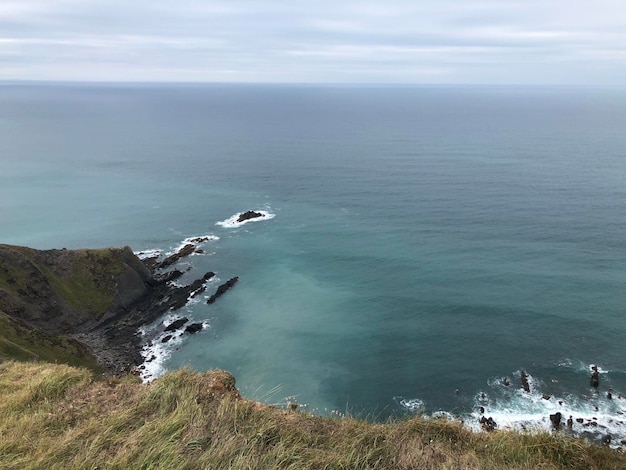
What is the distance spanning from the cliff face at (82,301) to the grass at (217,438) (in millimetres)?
35199

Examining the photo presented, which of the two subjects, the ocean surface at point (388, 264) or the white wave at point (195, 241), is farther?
the white wave at point (195, 241)

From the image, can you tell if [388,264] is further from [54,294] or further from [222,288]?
[54,294]

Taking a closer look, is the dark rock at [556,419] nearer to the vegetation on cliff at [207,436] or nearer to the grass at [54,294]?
the vegetation on cliff at [207,436]

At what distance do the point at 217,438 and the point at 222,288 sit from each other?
2120 inches

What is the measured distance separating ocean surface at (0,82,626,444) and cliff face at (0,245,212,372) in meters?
4.23

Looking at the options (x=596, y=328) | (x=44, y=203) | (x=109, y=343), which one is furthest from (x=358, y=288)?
(x=44, y=203)

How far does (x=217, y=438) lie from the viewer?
9.95 meters

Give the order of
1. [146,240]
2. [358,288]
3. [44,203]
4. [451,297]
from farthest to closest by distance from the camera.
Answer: [44,203] < [146,240] < [358,288] < [451,297]

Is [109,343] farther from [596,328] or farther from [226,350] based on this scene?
[596,328]

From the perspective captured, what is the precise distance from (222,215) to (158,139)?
120766 millimetres

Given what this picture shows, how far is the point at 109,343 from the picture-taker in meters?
51.5

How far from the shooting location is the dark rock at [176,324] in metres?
54.1

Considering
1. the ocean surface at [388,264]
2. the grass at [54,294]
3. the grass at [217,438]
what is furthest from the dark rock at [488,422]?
the grass at [54,294]

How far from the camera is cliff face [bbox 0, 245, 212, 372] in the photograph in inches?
1769
